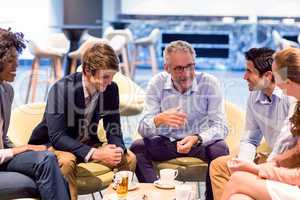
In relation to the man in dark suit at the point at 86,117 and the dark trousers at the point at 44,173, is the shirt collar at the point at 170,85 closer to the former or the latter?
the man in dark suit at the point at 86,117

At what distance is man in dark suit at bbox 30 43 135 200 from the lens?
309 centimetres

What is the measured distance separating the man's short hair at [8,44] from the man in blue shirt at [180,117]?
944 mm

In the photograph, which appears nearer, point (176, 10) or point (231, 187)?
point (231, 187)

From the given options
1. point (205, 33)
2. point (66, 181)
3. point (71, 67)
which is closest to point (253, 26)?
point (205, 33)

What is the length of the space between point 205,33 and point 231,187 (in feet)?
30.9

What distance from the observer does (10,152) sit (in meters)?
2.83

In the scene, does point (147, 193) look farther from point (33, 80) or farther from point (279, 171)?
point (33, 80)

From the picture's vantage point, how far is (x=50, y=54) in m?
→ 7.45

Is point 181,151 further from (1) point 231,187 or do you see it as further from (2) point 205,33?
(2) point 205,33

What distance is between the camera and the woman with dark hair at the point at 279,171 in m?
2.39

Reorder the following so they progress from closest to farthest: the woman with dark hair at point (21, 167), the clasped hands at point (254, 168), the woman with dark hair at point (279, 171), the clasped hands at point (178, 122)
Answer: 1. the woman with dark hair at point (279, 171)
2. the clasped hands at point (254, 168)
3. the woman with dark hair at point (21, 167)
4. the clasped hands at point (178, 122)

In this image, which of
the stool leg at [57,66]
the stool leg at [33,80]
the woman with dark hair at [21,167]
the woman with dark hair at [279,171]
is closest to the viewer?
the woman with dark hair at [279,171]

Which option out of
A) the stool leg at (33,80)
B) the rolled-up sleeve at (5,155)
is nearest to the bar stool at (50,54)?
the stool leg at (33,80)

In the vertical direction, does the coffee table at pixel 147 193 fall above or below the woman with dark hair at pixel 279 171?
below
